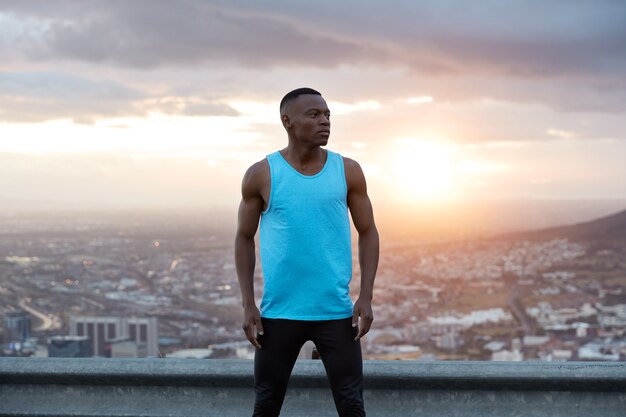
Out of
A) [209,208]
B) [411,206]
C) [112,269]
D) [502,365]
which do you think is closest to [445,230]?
[411,206]

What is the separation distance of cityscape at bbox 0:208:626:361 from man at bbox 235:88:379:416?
11.4 meters

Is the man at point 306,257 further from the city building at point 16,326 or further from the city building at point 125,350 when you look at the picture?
the city building at point 16,326

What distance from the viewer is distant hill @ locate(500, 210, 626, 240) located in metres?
29.8

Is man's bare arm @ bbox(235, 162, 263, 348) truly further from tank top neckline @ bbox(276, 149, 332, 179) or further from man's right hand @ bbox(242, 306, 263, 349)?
tank top neckline @ bbox(276, 149, 332, 179)

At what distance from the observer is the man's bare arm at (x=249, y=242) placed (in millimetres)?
3881

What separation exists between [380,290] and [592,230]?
27.8ft

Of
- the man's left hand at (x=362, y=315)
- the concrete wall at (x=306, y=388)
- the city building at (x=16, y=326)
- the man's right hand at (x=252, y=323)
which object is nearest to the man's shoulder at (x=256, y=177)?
the man's right hand at (x=252, y=323)

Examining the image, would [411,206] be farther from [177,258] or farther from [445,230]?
[177,258]

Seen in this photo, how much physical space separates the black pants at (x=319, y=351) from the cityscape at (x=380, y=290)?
11.3 meters

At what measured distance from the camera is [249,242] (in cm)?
403

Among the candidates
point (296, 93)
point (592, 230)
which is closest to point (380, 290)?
point (592, 230)

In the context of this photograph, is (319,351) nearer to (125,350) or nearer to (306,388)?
(306,388)

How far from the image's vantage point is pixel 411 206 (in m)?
38.3

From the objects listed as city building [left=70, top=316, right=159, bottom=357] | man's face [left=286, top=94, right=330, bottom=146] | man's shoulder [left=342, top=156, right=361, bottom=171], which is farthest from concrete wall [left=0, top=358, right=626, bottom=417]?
city building [left=70, top=316, right=159, bottom=357]
